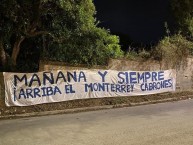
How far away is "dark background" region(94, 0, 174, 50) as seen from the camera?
2584cm

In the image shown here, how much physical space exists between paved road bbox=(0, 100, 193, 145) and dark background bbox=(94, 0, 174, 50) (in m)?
11.8

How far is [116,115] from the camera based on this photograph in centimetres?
1370

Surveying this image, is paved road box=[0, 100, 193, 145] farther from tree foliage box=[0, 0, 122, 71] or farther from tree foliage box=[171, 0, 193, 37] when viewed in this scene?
Result: tree foliage box=[171, 0, 193, 37]

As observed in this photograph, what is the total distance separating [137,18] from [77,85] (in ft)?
39.4

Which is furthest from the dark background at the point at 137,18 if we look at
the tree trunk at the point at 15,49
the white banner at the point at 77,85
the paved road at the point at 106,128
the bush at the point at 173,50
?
the paved road at the point at 106,128

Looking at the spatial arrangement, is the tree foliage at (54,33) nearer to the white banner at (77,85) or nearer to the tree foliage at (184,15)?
the white banner at (77,85)

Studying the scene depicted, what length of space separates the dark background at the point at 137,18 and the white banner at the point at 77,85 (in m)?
7.06

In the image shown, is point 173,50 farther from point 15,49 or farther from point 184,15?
point 15,49

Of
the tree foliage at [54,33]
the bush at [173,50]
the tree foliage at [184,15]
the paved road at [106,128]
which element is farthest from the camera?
the tree foliage at [184,15]

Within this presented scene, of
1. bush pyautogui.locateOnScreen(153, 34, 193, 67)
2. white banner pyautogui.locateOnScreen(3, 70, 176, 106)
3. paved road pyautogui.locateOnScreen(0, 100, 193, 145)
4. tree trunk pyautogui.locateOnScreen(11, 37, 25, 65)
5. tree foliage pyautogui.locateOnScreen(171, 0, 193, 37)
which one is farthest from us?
tree foliage pyautogui.locateOnScreen(171, 0, 193, 37)

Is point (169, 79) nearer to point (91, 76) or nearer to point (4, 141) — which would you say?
point (91, 76)

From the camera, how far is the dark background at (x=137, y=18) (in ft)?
84.8

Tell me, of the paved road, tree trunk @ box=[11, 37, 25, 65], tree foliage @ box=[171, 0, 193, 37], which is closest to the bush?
tree foliage @ box=[171, 0, 193, 37]

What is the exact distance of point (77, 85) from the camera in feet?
52.7
